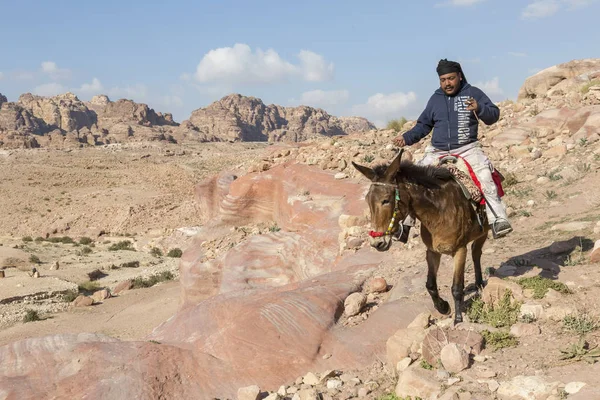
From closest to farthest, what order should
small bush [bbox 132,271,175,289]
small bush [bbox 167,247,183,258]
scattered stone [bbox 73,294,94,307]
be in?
scattered stone [bbox 73,294,94,307], small bush [bbox 132,271,175,289], small bush [bbox 167,247,183,258]

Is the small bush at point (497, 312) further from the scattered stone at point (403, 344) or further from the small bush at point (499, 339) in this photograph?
the scattered stone at point (403, 344)

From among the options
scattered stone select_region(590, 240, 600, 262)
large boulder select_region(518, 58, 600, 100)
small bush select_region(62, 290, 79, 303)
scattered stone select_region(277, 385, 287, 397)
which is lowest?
small bush select_region(62, 290, 79, 303)

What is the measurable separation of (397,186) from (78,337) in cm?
467

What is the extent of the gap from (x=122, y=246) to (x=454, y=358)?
35.3m

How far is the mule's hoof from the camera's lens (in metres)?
6.55

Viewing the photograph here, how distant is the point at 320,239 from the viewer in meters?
13.4

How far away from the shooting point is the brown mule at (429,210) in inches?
204

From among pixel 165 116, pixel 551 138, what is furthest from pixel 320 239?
pixel 165 116

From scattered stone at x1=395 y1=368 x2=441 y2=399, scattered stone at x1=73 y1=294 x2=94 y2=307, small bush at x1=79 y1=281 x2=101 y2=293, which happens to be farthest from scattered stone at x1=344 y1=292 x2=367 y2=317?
small bush at x1=79 y1=281 x2=101 y2=293

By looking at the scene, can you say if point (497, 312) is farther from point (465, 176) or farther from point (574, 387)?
point (574, 387)

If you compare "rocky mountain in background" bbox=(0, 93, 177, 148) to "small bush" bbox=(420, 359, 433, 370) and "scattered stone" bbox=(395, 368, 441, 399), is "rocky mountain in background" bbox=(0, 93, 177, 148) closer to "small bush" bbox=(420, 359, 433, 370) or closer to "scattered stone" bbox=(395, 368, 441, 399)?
"small bush" bbox=(420, 359, 433, 370)

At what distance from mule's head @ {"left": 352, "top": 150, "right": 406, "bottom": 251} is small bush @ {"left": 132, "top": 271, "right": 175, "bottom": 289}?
21.9m

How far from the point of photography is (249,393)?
5.73m

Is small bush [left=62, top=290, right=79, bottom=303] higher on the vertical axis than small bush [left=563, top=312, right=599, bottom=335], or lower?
lower
